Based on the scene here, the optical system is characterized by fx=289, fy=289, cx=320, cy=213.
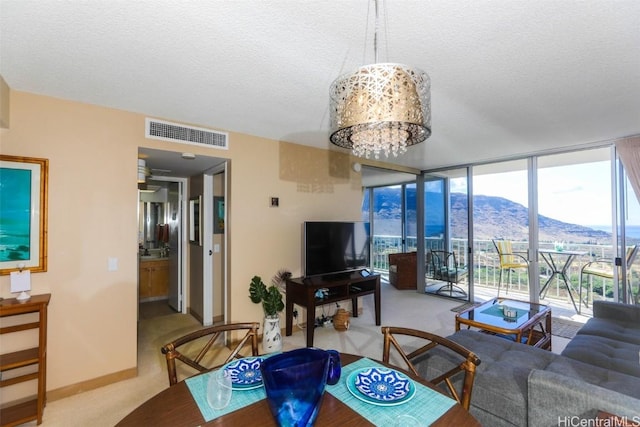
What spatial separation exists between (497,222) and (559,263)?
3.52 ft

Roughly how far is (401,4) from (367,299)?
14.7 ft

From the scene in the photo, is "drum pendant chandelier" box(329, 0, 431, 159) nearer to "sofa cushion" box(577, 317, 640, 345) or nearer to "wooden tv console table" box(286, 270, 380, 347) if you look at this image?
"wooden tv console table" box(286, 270, 380, 347)

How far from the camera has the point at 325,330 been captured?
371cm

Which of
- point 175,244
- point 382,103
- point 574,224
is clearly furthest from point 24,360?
point 574,224

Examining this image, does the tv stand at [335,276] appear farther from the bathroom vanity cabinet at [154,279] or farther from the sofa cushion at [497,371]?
the bathroom vanity cabinet at [154,279]

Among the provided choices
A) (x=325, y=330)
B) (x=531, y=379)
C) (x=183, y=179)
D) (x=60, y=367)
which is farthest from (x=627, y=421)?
(x=183, y=179)

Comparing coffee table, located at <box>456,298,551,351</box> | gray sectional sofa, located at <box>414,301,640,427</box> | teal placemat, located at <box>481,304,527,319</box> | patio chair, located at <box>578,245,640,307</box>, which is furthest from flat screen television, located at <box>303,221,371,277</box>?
patio chair, located at <box>578,245,640,307</box>

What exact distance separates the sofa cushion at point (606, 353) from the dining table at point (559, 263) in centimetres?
233

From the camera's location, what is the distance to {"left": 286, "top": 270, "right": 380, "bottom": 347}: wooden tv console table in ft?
10.3

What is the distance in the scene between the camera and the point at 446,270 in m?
5.39

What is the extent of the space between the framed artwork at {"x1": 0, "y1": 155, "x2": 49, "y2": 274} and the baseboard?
99cm

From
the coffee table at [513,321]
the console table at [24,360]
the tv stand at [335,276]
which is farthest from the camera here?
the tv stand at [335,276]

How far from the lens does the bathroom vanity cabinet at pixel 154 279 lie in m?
4.89

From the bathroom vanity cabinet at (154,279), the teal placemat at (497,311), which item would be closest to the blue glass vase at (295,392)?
the teal placemat at (497,311)
